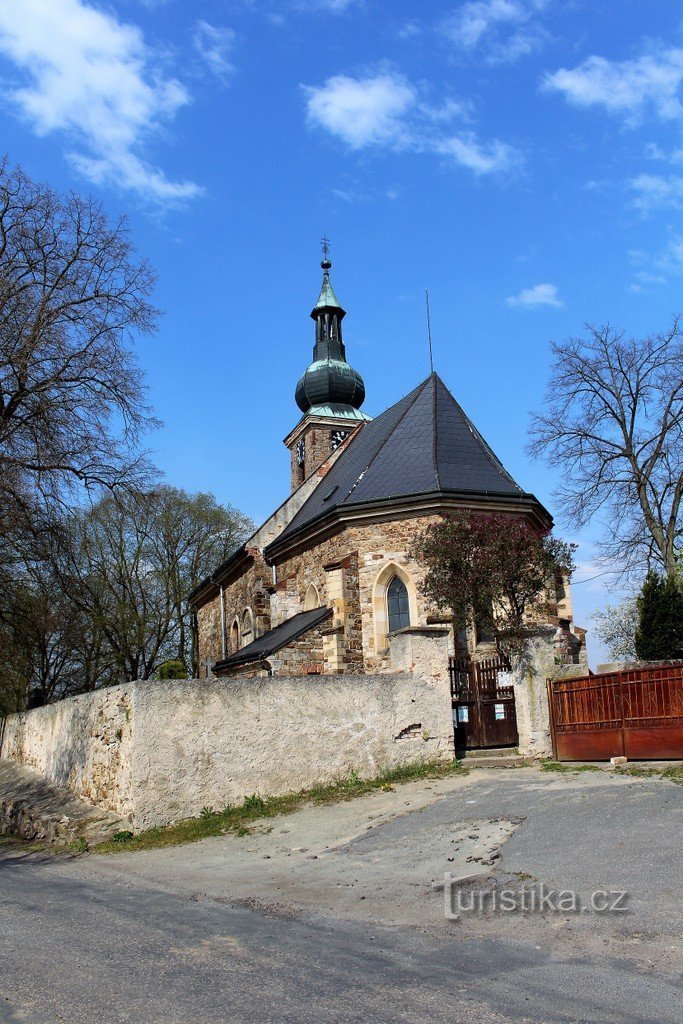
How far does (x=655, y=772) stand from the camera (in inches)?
432

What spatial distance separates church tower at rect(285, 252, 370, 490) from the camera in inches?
1533

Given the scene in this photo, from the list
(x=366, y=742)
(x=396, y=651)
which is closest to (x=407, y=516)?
(x=396, y=651)

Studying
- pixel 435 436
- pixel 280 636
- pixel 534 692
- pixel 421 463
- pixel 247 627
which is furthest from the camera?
pixel 247 627

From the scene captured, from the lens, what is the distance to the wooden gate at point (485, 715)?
14648 mm

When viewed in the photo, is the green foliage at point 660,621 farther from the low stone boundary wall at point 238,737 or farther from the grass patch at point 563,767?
the low stone boundary wall at point 238,737

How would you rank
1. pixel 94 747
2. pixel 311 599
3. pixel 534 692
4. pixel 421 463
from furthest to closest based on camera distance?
1. pixel 311 599
2. pixel 421 463
3. pixel 534 692
4. pixel 94 747

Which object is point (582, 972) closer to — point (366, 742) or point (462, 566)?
point (366, 742)

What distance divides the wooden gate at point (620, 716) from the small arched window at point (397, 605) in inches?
265

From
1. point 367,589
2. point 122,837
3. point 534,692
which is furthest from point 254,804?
point 367,589

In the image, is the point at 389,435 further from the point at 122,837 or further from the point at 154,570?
the point at 154,570

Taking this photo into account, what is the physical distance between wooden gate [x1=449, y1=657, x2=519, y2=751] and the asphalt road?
4017 mm

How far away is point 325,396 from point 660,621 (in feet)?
72.0

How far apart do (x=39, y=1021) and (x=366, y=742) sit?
30.0 ft

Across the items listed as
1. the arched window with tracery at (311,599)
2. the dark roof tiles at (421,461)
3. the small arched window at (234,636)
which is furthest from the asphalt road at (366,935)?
the small arched window at (234,636)
